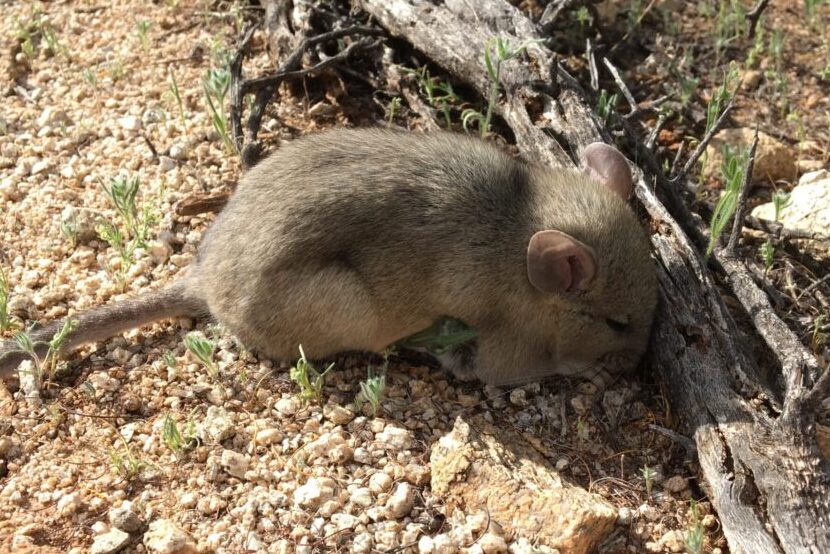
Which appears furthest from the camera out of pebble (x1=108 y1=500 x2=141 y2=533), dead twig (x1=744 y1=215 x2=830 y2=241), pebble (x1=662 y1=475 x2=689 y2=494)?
dead twig (x1=744 y1=215 x2=830 y2=241)

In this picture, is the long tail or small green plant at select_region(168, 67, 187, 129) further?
small green plant at select_region(168, 67, 187, 129)

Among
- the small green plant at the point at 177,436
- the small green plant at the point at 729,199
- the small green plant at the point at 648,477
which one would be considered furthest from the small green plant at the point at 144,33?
the small green plant at the point at 648,477

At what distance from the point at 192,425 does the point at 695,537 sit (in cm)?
235

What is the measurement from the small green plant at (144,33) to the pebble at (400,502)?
4124 mm

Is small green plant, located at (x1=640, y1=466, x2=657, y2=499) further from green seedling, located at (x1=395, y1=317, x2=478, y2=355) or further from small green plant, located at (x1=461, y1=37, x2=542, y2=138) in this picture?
small green plant, located at (x1=461, y1=37, x2=542, y2=138)

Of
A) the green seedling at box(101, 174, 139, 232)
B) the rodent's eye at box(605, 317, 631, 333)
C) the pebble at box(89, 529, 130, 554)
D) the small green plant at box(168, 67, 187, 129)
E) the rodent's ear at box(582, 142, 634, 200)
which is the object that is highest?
the rodent's ear at box(582, 142, 634, 200)

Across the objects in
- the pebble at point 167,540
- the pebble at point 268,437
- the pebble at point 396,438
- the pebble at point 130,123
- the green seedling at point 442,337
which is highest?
the pebble at point 130,123

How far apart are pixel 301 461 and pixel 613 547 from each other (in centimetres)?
150

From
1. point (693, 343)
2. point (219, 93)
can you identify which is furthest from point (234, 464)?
point (219, 93)

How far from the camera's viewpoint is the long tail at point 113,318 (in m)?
4.65

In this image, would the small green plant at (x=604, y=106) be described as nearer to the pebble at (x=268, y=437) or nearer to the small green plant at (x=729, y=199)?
the small green plant at (x=729, y=199)

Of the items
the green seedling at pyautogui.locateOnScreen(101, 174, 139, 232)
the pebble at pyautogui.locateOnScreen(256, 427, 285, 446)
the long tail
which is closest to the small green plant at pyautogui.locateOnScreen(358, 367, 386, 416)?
the pebble at pyautogui.locateOnScreen(256, 427, 285, 446)

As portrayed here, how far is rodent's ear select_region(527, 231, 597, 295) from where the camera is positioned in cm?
454

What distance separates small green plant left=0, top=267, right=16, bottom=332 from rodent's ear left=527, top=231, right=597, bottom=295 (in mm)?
2853
